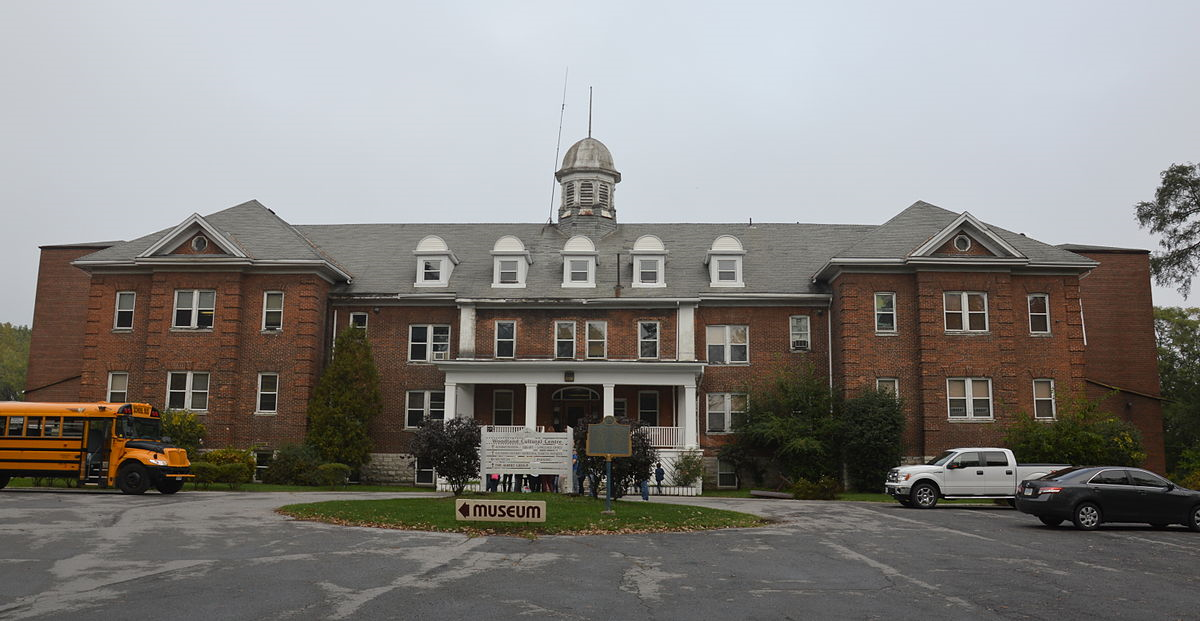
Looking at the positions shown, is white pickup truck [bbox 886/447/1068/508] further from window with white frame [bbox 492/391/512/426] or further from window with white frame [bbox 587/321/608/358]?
window with white frame [bbox 492/391/512/426]

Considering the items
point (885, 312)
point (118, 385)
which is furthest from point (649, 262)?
point (118, 385)

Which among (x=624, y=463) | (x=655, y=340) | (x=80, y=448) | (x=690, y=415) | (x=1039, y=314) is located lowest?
(x=624, y=463)

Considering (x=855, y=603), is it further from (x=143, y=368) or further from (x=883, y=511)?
(x=143, y=368)

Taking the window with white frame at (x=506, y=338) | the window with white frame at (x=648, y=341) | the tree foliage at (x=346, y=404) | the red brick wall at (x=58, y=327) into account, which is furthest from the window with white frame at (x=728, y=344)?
the red brick wall at (x=58, y=327)

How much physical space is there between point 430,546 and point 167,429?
2107 cm

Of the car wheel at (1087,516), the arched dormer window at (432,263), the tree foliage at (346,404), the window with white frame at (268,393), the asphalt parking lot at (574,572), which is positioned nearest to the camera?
the asphalt parking lot at (574,572)

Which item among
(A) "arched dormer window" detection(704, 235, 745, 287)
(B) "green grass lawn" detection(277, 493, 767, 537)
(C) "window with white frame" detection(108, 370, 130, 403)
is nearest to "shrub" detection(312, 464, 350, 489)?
(B) "green grass lawn" detection(277, 493, 767, 537)

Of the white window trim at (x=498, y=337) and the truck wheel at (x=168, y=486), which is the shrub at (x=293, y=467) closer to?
the truck wheel at (x=168, y=486)

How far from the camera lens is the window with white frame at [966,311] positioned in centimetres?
3253

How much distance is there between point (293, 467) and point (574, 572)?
21.9 meters

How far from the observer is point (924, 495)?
24.4 m

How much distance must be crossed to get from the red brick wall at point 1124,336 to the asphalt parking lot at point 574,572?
68.2ft

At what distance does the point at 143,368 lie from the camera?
111 feet

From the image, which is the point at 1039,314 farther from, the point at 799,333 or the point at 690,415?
the point at 690,415
